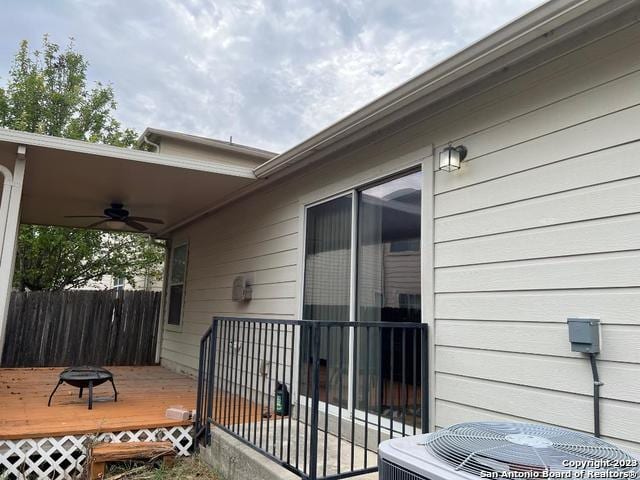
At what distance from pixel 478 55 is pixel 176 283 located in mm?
7111

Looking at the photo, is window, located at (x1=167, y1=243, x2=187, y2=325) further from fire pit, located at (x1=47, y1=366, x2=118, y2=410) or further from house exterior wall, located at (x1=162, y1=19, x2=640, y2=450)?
house exterior wall, located at (x1=162, y1=19, x2=640, y2=450)

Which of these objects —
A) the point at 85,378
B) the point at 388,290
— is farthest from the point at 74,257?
the point at 388,290

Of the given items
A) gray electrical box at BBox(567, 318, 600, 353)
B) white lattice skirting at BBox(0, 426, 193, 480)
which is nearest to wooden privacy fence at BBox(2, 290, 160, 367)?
white lattice skirting at BBox(0, 426, 193, 480)

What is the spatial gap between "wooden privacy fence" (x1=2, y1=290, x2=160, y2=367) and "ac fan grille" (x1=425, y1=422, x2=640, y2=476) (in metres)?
8.57

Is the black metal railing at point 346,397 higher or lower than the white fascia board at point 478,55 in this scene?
lower

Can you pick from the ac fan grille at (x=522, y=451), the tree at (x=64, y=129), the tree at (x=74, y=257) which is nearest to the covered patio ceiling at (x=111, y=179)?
the ac fan grille at (x=522, y=451)

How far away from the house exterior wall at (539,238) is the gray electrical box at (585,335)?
38mm

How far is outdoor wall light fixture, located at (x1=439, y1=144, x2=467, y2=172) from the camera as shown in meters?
2.94

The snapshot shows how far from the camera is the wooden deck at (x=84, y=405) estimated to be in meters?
3.66

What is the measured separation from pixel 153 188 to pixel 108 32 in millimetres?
6010

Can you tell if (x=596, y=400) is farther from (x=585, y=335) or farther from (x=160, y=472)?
(x=160, y=472)

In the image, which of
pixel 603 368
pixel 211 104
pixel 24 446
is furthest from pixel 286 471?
pixel 211 104

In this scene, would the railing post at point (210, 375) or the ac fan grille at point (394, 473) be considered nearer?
the ac fan grille at point (394, 473)

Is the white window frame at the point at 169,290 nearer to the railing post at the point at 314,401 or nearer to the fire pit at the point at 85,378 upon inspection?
the fire pit at the point at 85,378
